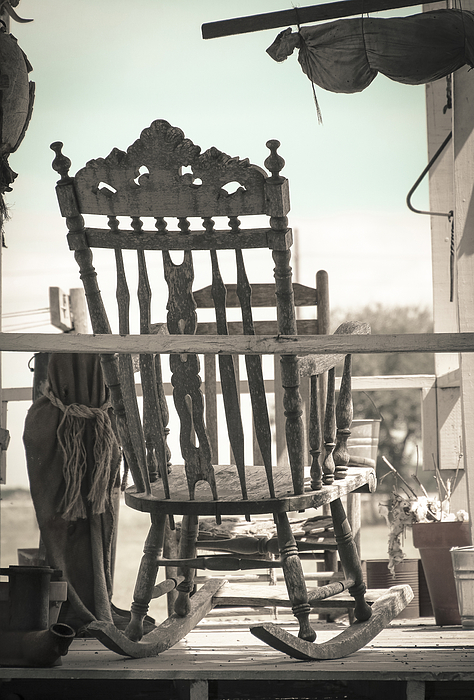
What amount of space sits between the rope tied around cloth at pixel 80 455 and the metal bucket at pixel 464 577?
111cm

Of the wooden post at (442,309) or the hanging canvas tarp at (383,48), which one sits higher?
the hanging canvas tarp at (383,48)

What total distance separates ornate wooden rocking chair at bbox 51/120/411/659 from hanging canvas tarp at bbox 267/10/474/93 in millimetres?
1601

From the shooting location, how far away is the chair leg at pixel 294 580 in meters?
1.76

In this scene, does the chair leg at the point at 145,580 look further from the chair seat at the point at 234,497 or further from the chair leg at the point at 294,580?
the chair leg at the point at 294,580

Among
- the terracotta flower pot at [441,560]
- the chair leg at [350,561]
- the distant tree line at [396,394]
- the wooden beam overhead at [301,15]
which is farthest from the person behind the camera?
the distant tree line at [396,394]

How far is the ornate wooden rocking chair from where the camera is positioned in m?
1.64

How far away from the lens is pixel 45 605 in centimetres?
181

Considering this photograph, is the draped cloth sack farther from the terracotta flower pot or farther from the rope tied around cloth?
the terracotta flower pot

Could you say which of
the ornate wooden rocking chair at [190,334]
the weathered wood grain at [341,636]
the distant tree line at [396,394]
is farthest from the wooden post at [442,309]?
the distant tree line at [396,394]

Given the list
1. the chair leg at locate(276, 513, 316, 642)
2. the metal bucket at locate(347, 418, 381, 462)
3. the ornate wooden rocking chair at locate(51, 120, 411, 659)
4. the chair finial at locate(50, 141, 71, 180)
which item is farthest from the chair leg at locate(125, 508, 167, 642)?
the metal bucket at locate(347, 418, 381, 462)

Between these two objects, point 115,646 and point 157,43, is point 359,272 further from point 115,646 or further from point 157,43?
point 115,646

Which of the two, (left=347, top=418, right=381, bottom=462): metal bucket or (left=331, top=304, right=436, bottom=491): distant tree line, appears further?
(left=331, top=304, right=436, bottom=491): distant tree line

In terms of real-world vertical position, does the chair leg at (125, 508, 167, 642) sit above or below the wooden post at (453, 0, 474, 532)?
below

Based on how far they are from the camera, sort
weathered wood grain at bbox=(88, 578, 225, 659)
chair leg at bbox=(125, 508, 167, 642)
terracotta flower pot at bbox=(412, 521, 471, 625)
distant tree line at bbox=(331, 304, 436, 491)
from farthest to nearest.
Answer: distant tree line at bbox=(331, 304, 436, 491) → terracotta flower pot at bbox=(412, 521, 471, 625) → chair leg at bbox=(125, 508, 167, 642) → weathered wood grain at bbox=(88, 578, 225, 659)
